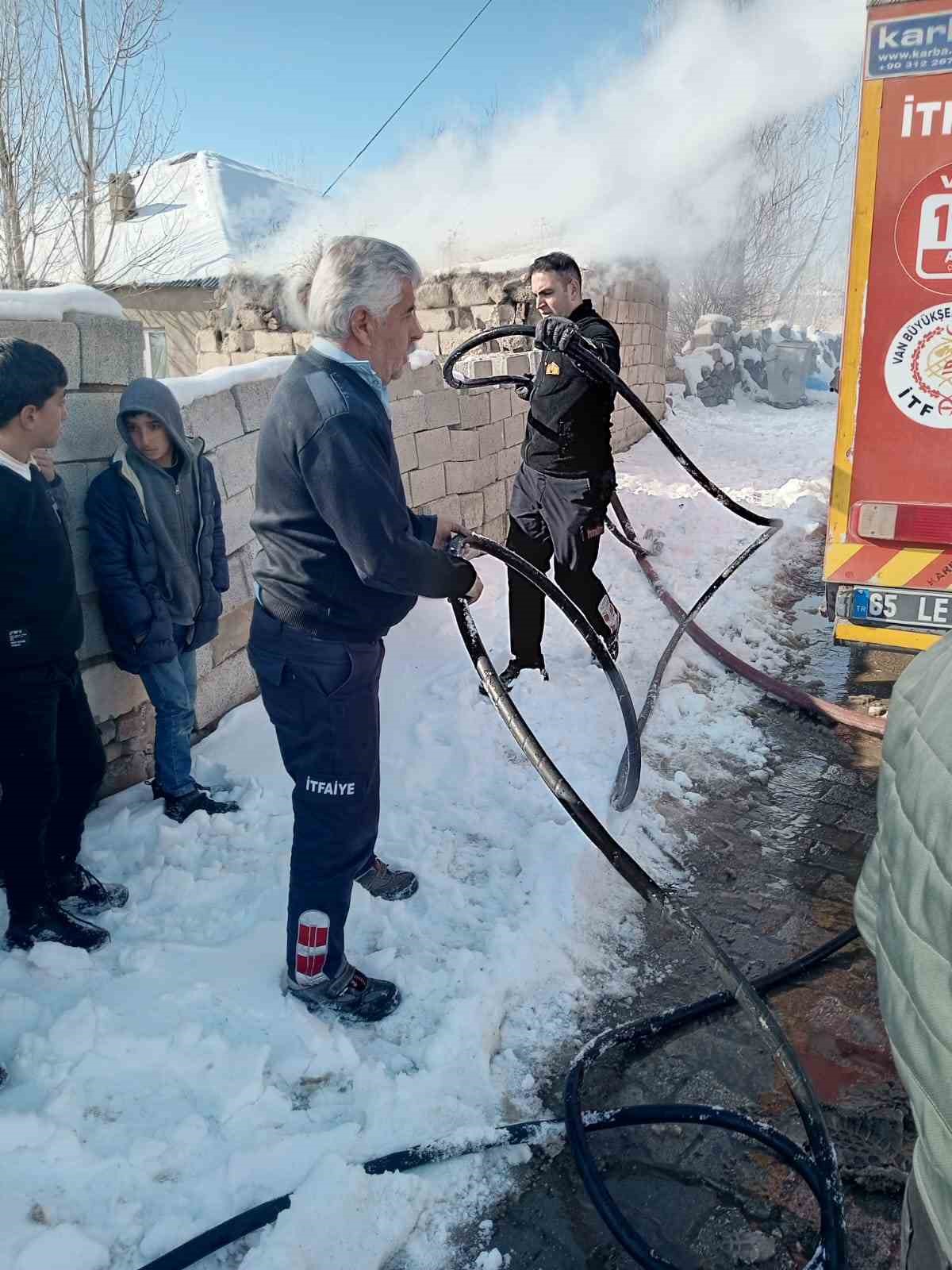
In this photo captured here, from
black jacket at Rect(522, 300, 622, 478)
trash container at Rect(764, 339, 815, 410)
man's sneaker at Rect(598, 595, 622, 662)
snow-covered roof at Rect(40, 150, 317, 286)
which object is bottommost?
man's sneaker at Rect(598, 595, 622, 662)

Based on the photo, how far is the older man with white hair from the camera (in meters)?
2.14

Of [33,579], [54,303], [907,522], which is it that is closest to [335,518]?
[33,579]

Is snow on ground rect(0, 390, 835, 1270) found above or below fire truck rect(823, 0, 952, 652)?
below

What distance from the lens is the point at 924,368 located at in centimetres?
362

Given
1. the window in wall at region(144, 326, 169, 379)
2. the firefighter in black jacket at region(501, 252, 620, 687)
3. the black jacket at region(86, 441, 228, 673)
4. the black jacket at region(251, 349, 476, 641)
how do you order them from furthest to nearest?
the window in wall at region(144, 326, 169, 379) → the firefighter in black jacket at region(501, 252, 620, 687) → the black jacket at region(86, 441, 228, 673) → the black jacket at region(251, 349, 476, 641)

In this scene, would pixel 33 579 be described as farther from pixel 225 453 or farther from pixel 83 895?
pixel 225 453

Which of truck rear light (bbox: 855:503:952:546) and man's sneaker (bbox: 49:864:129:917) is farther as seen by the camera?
truck rear light (bbox: 855:503:952:546)

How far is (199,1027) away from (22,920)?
0.66 meters

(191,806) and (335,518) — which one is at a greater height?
(335,518)

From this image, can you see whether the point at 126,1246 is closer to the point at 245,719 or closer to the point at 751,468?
the point at 245,719

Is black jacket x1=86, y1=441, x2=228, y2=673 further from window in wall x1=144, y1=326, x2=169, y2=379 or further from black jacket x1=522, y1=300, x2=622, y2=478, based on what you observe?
window in wall x1=144, y1=326, x2=169, y2=379

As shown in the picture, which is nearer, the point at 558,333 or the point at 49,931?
the point at 49,931

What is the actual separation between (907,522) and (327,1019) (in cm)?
295

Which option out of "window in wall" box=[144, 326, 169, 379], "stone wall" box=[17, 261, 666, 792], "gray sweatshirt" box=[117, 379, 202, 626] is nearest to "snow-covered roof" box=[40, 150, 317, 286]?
"window in wall" box=[144, 326, 169, 379]
